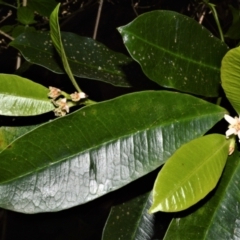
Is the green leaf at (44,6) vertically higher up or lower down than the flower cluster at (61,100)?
higher up

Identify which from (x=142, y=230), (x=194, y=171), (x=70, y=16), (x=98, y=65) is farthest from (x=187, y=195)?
(x=70, y=16)

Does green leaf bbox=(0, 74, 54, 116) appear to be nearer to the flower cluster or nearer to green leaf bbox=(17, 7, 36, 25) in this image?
the flower cluster

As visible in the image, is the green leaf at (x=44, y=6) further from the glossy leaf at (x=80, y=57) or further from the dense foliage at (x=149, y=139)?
the dense foliage at (x=149, y=139)

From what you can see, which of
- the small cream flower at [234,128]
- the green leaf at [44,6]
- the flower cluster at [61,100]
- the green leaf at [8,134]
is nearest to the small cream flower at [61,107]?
the flower cluster at [61,100]

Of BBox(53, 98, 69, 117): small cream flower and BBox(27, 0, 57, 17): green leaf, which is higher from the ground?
BBox(27, 0, 57, 17): green leaf

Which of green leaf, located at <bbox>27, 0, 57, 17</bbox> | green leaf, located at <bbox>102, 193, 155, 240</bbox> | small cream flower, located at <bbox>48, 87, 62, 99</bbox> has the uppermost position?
green leaf, located at <bbox>27, 0, 57, 17</bbox>

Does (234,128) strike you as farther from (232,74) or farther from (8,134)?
(8,134)

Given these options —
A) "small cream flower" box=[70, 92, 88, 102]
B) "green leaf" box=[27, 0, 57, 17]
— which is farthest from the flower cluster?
"green leaf" box=[27, 0, 57, 17]
